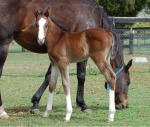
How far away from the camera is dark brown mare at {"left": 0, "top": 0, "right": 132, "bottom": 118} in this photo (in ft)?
29.3

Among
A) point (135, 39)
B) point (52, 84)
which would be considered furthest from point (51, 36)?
point (135, 39)

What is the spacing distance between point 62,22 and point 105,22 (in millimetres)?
828

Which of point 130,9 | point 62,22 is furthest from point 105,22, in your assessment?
point 130,9

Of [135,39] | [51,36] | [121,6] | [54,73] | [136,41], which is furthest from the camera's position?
[121,6]

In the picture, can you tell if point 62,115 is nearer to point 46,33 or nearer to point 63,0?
point 46,33

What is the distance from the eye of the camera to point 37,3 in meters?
9.33

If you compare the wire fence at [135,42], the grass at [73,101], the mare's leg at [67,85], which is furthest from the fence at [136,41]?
the mare's leg at [67,85]

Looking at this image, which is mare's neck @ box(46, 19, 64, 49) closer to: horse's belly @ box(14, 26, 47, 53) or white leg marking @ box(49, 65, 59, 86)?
white leg marking @ box(49, 65, 59, 86)

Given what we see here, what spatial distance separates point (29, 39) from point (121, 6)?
85.3 feet

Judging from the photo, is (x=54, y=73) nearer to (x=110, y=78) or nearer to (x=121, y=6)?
(x=110, y=78)

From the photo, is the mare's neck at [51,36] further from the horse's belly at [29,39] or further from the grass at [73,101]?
the grass at [73,101]

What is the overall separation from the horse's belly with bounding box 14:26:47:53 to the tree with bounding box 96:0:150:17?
24.6 meters

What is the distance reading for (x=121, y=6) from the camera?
34625 millimetres

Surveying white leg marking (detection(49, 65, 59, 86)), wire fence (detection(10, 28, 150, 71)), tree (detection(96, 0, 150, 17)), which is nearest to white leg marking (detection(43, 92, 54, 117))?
white leg marking (detection(49, 65, 59, 86))
